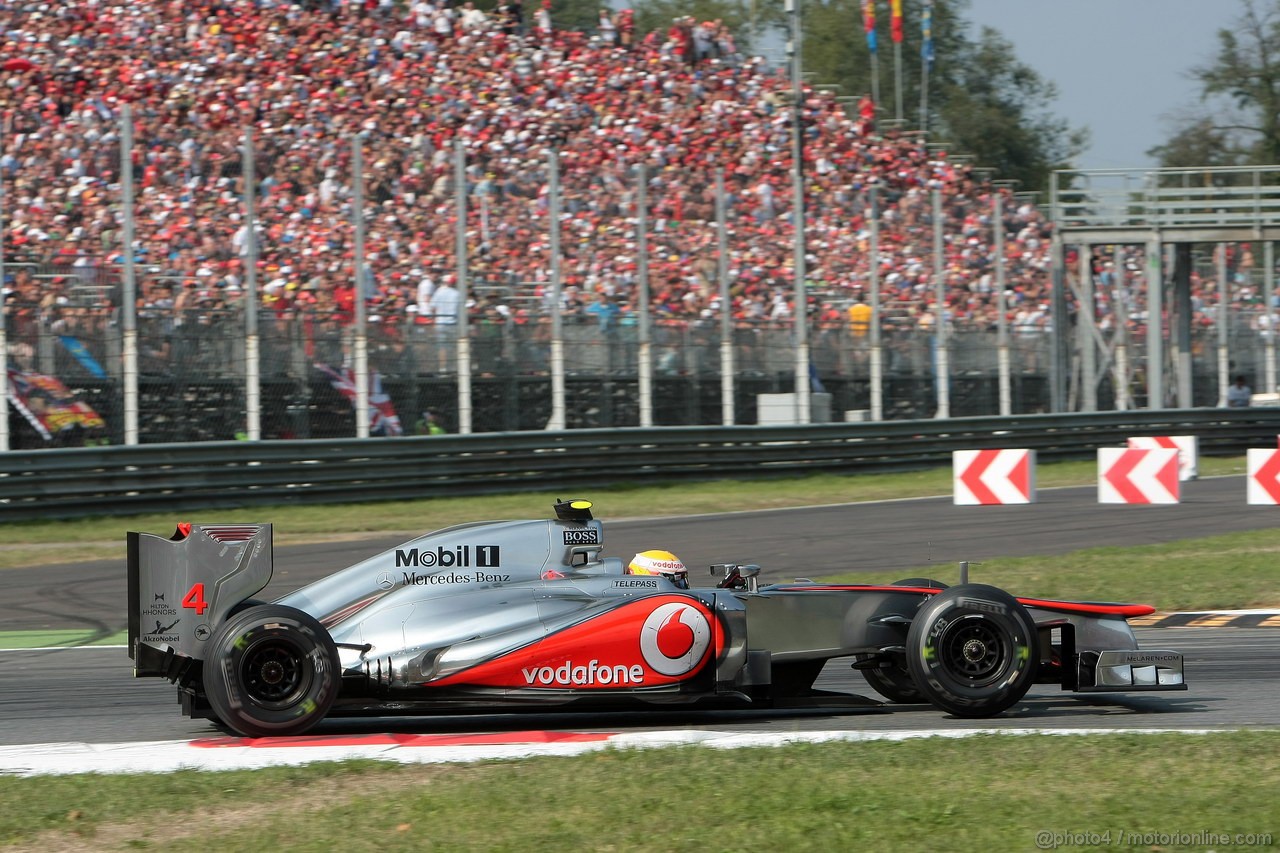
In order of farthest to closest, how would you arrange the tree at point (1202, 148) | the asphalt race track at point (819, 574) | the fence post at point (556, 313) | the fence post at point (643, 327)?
the tree at point (1202, 148) < the fence post at point (643, 327) < the fence post at point (556, 313) < the asphalt race track at point (819, 574)

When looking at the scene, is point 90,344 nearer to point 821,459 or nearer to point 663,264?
point 663,264

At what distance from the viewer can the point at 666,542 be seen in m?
15.9

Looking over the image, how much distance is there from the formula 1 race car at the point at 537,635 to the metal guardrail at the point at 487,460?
1065cm

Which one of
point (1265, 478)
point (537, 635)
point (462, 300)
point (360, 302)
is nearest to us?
point (537, 635)

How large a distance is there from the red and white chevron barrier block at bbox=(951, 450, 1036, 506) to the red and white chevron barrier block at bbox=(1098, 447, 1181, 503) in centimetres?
98

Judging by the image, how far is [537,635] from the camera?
7.00 metres

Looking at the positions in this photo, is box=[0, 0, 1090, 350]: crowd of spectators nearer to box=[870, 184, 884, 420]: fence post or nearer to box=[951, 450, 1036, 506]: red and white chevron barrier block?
box=[870, 184, 884, 420]: fence post

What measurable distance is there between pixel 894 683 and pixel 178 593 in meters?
3.48

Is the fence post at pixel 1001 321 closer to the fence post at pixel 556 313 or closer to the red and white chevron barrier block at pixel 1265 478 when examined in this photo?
the red and white chevron barrier block at pixel 1265 478

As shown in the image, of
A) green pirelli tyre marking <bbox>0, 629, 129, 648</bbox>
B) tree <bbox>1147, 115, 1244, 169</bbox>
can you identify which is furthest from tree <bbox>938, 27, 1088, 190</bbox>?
green pirelli tyre marking <bbox>0, 629, 129, 648</bbox>

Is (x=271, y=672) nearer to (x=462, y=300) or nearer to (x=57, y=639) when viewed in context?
(x=57, y=639)

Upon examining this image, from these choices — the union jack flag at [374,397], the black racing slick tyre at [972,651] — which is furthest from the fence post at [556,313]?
the black racing slick tyre at [972,651]

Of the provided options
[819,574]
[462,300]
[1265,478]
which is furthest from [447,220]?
[1265,478]

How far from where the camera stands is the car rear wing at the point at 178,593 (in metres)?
6.98
